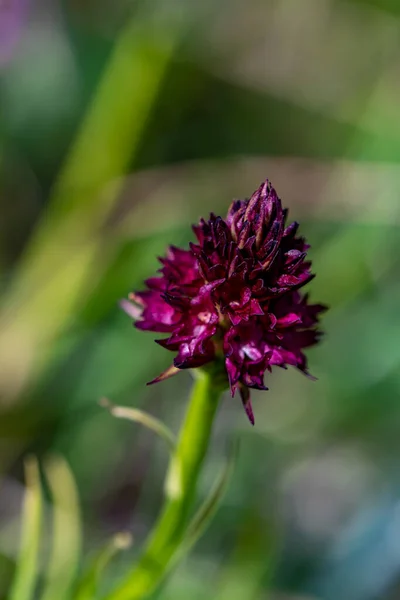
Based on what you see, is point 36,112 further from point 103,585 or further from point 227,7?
point 103,585

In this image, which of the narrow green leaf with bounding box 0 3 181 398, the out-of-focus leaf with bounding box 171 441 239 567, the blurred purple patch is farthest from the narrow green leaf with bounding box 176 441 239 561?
the blurred purple patch

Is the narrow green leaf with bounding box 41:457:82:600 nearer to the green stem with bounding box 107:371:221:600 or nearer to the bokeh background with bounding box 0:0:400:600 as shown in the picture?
the bokeh background with bounding box 0:0:400:600

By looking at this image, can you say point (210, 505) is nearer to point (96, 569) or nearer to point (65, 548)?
point (96, 569)

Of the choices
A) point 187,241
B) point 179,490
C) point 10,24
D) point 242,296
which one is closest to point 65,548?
point 179,490

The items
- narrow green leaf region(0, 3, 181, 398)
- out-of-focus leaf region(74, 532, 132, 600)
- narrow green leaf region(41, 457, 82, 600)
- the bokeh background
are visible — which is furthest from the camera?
narrow green leaf region(0, 3, 181, 398)

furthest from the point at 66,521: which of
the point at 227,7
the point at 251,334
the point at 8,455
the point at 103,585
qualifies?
the point at 227,7

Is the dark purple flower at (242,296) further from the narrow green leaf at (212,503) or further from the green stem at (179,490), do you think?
the narrow green leaf at (212,503)

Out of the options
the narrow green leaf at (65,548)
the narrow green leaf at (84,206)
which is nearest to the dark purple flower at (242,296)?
the narrow green leaf at (65,548)
